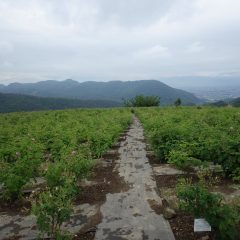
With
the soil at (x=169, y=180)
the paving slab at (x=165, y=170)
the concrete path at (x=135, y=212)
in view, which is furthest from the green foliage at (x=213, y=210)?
the paving slab at (x=165, y=170)

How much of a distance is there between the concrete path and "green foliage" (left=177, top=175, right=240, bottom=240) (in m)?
0.86

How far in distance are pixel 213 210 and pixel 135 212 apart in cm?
221

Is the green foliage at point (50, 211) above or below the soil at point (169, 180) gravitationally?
above

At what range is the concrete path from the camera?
18.1 feet

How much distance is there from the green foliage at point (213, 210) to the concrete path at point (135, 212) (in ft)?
2.82

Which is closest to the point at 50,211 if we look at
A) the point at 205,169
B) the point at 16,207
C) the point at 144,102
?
the point at 16,207

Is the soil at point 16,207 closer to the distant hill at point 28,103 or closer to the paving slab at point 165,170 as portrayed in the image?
the paving slab at point 165,170

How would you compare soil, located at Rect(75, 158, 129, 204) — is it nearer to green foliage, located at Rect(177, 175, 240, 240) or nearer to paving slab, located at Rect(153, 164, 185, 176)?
paving slab, located at Rect(153, 164, 185, 176)

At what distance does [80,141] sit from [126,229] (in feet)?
23.7

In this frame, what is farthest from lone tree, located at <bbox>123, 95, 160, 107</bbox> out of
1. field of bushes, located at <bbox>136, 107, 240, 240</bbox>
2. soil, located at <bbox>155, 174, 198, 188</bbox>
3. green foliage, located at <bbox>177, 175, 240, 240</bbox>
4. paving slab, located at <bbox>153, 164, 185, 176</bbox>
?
green foliage, located at <bbox>177, 175, 240, 240</bbox>

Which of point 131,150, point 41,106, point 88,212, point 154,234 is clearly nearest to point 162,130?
point 131,150

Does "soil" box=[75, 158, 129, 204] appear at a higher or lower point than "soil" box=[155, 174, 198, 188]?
lower

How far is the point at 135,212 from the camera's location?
21.0 feet

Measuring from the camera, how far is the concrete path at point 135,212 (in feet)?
18.1
